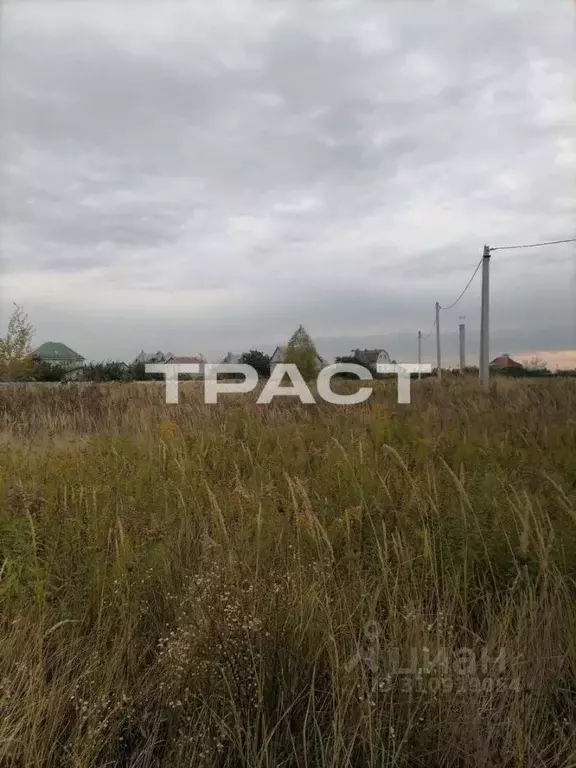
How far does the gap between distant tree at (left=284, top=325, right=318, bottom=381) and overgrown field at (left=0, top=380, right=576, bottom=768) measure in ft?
68.5

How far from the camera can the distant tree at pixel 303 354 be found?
2423 centimetres

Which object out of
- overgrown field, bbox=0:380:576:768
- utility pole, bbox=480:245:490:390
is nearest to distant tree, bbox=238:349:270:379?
utility pole, bbox=480:245:490:390

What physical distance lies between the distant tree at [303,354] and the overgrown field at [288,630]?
68.5 feet

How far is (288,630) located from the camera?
1757mm

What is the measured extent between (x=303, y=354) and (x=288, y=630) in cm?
2320

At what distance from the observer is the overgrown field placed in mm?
1408

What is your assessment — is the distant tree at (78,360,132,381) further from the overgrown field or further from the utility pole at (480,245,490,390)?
the overgrown field

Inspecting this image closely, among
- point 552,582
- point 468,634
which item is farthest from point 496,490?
point 468,634

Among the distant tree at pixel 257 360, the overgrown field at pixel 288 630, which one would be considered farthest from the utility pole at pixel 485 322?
the distant tree at pixel 257 360

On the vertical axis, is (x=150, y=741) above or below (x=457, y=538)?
below

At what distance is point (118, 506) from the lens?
2902 mm

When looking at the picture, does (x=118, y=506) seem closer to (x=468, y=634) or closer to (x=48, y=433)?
(x=468, y=634)

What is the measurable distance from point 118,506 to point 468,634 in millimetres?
1969

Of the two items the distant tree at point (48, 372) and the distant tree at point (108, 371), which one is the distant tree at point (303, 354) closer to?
the distant tree at point (108, 371)
